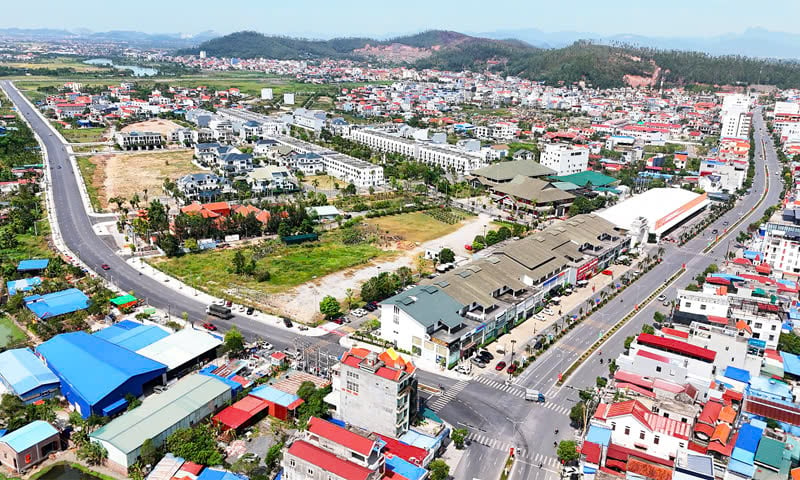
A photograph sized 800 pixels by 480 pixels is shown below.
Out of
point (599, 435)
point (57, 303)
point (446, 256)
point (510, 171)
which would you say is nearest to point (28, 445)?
point (57, 303)

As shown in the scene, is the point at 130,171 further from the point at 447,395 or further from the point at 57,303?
the point at 447,395

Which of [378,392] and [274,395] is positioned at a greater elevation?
[378,392]

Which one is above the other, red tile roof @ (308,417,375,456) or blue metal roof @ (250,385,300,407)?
red tile roof @ (308,417,375,456)

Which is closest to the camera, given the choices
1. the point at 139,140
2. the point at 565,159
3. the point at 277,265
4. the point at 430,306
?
the point at 430,306

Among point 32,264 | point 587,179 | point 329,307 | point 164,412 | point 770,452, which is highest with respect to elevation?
point 587,179

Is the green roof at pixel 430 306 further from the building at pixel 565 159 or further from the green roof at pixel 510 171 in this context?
the building at pixel 565 159

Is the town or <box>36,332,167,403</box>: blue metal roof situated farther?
<box>36,332,167,403</box>: blue metal roof

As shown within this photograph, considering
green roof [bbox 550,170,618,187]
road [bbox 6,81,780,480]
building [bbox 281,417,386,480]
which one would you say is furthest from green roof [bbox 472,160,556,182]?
building [bbox 281,417,386,480]

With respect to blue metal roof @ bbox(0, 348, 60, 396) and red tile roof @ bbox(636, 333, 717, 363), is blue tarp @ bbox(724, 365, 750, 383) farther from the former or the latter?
blue metal roof @ bbox(0, 348, 60, 396)
